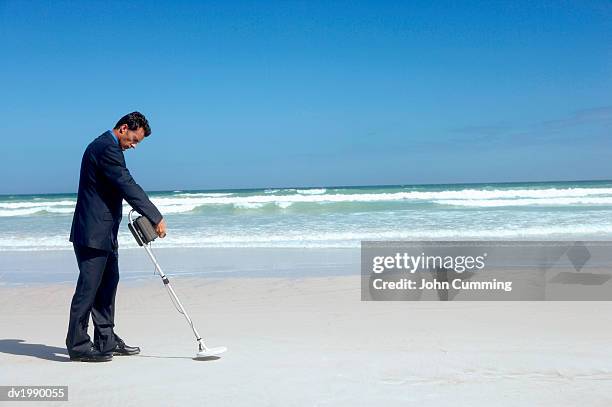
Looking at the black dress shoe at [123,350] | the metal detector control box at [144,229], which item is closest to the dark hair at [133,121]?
the metal detector control box at [144,229]

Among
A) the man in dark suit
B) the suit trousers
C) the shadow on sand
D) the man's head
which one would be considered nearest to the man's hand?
the man in dark suit

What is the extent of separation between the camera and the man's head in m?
3.85

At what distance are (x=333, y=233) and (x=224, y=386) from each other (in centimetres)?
1021

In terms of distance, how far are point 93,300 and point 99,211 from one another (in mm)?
592

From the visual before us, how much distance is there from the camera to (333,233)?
13.6m

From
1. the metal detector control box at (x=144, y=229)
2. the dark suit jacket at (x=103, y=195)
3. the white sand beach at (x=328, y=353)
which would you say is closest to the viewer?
the white sand beach at (x=328, y=353)

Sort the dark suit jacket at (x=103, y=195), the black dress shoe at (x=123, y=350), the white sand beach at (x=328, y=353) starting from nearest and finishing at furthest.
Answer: the white sand beach at (x=328, y=353) < the dark suit jacket at (x=103, y=195) < the black dress shoe at (x=123, y=350)

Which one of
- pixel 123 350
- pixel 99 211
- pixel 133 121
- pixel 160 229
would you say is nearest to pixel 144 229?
pixel 160 229

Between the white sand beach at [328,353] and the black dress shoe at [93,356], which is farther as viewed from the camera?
the black dress shoe at [93,356]

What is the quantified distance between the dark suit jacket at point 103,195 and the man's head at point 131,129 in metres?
Answer: 0.06

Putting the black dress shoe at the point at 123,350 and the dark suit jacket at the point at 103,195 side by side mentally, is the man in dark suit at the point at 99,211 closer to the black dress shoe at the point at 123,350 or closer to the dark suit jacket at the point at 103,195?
the dark suit jacket at the point at 103,195

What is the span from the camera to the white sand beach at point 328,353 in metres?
3.29

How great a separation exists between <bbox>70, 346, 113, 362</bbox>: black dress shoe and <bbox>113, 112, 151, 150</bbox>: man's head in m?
1.36

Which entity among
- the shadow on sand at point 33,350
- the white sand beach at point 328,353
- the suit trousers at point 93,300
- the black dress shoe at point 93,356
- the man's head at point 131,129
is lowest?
the shadow on sand at point 33,350
